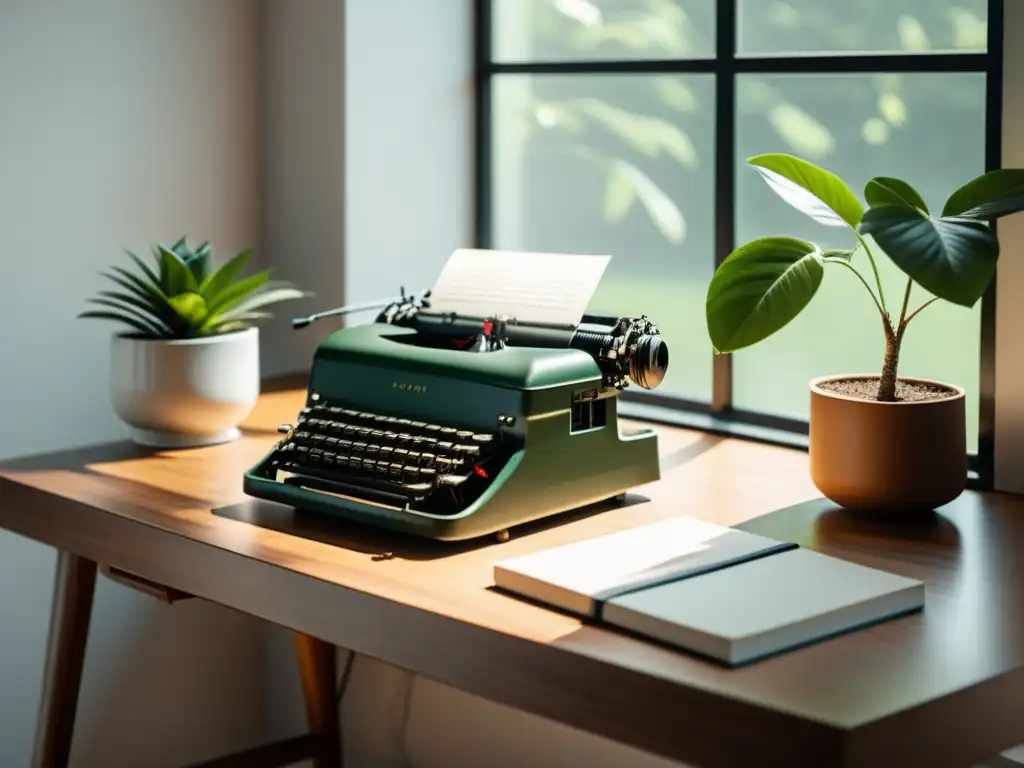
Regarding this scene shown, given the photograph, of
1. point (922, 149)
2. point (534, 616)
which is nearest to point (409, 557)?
point (534, 616)

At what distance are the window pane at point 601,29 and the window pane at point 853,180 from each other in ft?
0.46

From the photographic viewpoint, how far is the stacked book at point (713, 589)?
1.24m

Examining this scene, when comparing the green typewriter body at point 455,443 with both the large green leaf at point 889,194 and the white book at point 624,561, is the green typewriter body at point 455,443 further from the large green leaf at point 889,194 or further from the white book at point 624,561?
the large green leaf at point 889,194

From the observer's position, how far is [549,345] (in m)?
1.73

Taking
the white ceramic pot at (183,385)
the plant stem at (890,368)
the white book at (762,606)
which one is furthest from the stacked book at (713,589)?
the white ceramic pot at (183,385)

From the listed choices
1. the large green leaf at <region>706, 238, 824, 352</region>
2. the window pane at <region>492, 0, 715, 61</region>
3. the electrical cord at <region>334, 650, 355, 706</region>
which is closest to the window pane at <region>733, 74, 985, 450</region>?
the window pane at <region>492, 0, 715, 61</region>

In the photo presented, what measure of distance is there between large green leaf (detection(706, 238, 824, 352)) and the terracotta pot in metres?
0.17

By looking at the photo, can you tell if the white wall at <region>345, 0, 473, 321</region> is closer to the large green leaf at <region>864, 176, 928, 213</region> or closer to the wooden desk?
the wooden desk

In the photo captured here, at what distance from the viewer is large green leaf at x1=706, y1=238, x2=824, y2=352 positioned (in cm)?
153

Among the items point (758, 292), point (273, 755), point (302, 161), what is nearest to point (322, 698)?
point (273, 755)

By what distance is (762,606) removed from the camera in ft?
4.22

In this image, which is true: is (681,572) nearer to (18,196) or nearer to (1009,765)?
(1009,765)

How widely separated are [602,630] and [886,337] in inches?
21.9

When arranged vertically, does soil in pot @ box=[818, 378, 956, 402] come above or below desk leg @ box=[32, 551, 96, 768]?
above
